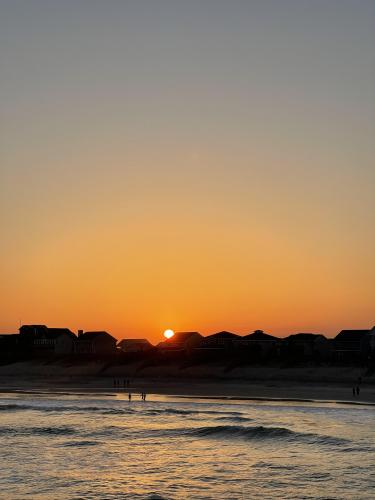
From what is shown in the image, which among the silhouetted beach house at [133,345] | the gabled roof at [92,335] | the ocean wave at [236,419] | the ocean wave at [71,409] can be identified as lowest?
the ocean wave at [236,419]

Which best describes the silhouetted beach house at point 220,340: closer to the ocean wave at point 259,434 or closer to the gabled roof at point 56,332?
the gabled roof at point 56,332

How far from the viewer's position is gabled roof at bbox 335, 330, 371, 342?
108688 mm

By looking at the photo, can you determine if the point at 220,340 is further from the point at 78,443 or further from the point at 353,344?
the point at 78,443

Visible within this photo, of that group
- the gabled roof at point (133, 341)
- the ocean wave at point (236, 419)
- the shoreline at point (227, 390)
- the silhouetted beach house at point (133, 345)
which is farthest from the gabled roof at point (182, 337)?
the ocean wave at point (236, 419)

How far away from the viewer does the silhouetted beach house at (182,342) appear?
122500mm

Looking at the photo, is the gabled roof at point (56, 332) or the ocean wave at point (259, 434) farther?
the gabled roof at point (56, 332)

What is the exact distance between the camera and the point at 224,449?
37.9m

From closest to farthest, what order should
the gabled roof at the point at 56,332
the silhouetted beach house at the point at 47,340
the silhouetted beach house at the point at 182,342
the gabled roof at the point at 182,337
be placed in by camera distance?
1. the silhouetted beach house at the point at 182,342
2. the gabled roof at the point at 182,337
3. the silhouetted beach house at the point at 47,340
4. the gabled roof at the point at 56,332

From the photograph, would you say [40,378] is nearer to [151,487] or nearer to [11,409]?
[11,409]

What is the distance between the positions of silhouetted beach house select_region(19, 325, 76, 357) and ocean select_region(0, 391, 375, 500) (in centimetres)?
7618

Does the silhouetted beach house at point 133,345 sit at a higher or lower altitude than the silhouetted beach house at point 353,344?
higher

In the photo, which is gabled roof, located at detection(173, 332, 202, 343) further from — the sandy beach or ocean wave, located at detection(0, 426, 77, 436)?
ocean wave, located at detection(0, 426, 77, 436)

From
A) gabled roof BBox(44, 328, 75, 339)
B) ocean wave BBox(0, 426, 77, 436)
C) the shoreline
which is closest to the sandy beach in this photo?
the shoreline

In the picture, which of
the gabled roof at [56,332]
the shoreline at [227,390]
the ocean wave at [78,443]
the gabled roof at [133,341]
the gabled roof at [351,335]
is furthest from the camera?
the gabled roof at [133,341]
